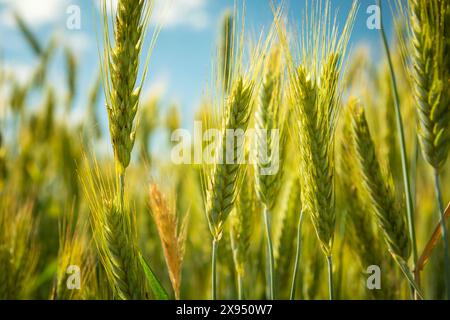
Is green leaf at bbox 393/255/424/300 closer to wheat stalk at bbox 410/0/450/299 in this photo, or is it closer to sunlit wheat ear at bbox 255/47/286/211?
wheat stalk at bbox 410/0/450/299

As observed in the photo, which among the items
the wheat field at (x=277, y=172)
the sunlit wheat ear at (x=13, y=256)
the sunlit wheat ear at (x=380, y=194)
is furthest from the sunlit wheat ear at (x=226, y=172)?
the sunlit wheat ear at (x=13, y=256)

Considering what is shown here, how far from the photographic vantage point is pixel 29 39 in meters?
3.02

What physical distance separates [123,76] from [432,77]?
2.14 ft

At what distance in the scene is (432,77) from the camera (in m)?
0.91

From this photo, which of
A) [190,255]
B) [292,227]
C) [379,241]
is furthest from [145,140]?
[379,241]

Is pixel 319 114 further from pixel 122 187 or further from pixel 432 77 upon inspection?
pixel 122 187

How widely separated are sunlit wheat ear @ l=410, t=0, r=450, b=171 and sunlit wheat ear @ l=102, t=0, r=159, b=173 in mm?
597

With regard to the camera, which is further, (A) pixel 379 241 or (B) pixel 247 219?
(A) pixel 379 241

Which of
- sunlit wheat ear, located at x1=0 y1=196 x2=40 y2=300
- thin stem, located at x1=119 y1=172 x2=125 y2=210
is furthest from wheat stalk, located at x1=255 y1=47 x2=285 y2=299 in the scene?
sunlit wheat ear, located at x1=0 y1=196 x2=40 y2=300

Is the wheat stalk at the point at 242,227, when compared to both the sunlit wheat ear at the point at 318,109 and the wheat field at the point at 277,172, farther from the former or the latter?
the sunlit wheat ear at the point at 318,109

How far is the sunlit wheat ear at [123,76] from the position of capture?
0.90 meters

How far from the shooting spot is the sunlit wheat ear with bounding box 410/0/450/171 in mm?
899

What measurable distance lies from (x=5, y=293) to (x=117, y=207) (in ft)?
1.90
